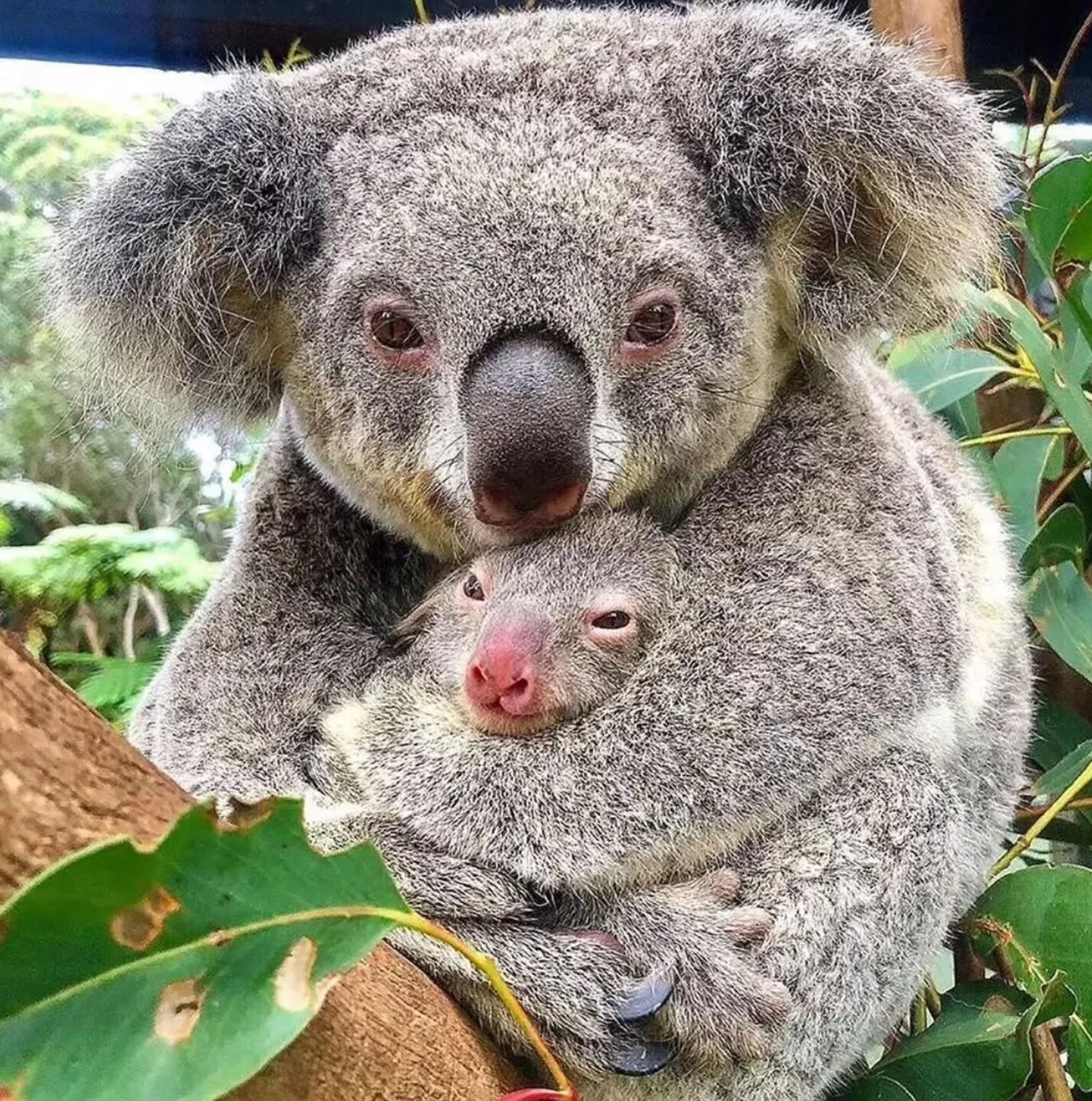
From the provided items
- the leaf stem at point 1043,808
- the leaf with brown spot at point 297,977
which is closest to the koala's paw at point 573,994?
the leaf with brown spot at point 297,977

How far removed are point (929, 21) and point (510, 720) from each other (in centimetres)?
195

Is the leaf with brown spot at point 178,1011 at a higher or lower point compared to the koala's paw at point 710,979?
higher

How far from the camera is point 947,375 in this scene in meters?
2.77

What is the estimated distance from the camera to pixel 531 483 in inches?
61.2

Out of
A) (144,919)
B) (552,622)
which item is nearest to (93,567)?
(552,622)

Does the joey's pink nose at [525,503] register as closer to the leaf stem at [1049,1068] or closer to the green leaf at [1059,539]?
the leaf stem at [1049,1068]

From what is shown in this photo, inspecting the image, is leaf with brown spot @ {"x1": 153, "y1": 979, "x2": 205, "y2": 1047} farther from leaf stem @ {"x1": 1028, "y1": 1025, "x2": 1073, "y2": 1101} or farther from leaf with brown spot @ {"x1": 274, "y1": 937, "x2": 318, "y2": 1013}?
leaf stem @ {"x1": 1028, "y1": 1025, "x2": 1073, "y2": 1101}

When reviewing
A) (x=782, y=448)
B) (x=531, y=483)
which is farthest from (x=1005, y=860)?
(x=531, y=483)

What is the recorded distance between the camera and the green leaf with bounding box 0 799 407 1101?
34.2 inches

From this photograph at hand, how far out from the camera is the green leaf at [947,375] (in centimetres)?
274

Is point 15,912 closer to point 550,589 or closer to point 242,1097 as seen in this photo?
point 242,1097

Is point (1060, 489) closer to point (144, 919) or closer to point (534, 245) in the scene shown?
point (534, 245)

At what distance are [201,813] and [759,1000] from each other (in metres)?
0.82

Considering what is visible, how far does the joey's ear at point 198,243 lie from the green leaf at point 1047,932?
4.66ft
